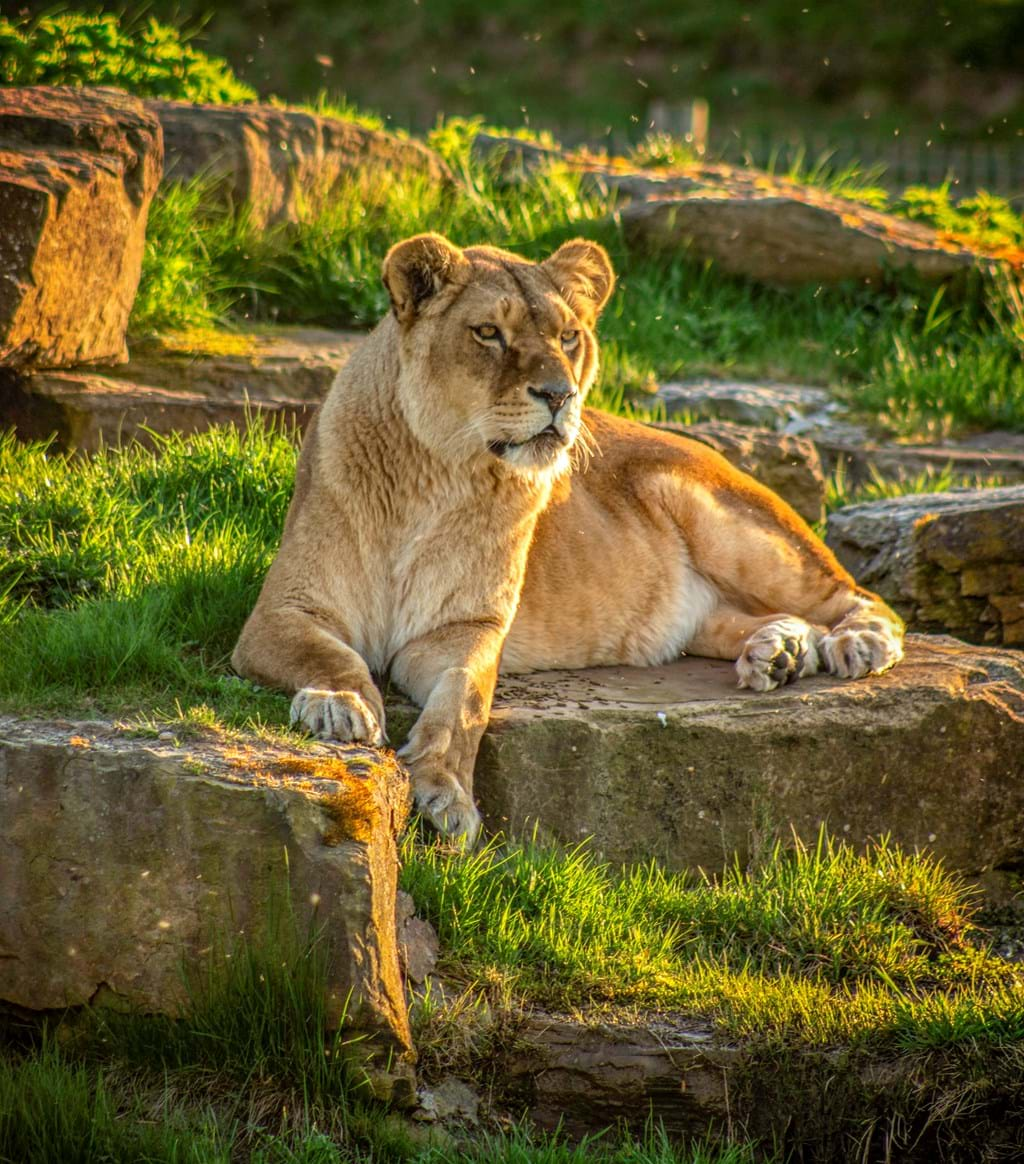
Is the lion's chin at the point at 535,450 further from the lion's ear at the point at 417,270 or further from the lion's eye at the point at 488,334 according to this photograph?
the lion's ear at the point at 417,270

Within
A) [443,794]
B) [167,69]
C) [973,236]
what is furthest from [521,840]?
[973,236]

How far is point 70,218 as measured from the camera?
646cm

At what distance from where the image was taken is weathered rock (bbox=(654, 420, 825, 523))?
7594mm

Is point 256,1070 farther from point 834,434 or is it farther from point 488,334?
point 834,434

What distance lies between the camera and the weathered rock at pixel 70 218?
624 centimetres

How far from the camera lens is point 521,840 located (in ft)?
15.4

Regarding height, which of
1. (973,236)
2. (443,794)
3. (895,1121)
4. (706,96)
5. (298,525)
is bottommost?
(895,1121)

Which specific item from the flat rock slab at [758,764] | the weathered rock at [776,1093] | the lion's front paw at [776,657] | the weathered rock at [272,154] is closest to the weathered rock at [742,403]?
the weathered rock at [272,154]

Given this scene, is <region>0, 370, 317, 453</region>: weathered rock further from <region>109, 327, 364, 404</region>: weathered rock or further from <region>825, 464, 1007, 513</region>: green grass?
<region>825, 464, 1007, 513</region>: green grass

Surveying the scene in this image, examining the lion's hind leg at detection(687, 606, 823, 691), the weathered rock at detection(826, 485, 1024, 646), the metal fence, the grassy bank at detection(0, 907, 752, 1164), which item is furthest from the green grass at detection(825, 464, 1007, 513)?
the metal fence

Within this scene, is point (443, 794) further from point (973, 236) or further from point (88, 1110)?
point (973, 236)

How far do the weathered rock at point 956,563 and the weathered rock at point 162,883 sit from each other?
3.65m

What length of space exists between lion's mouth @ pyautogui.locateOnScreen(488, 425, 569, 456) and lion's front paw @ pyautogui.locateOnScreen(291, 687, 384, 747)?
95 centimetres

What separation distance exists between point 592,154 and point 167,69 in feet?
12.4
